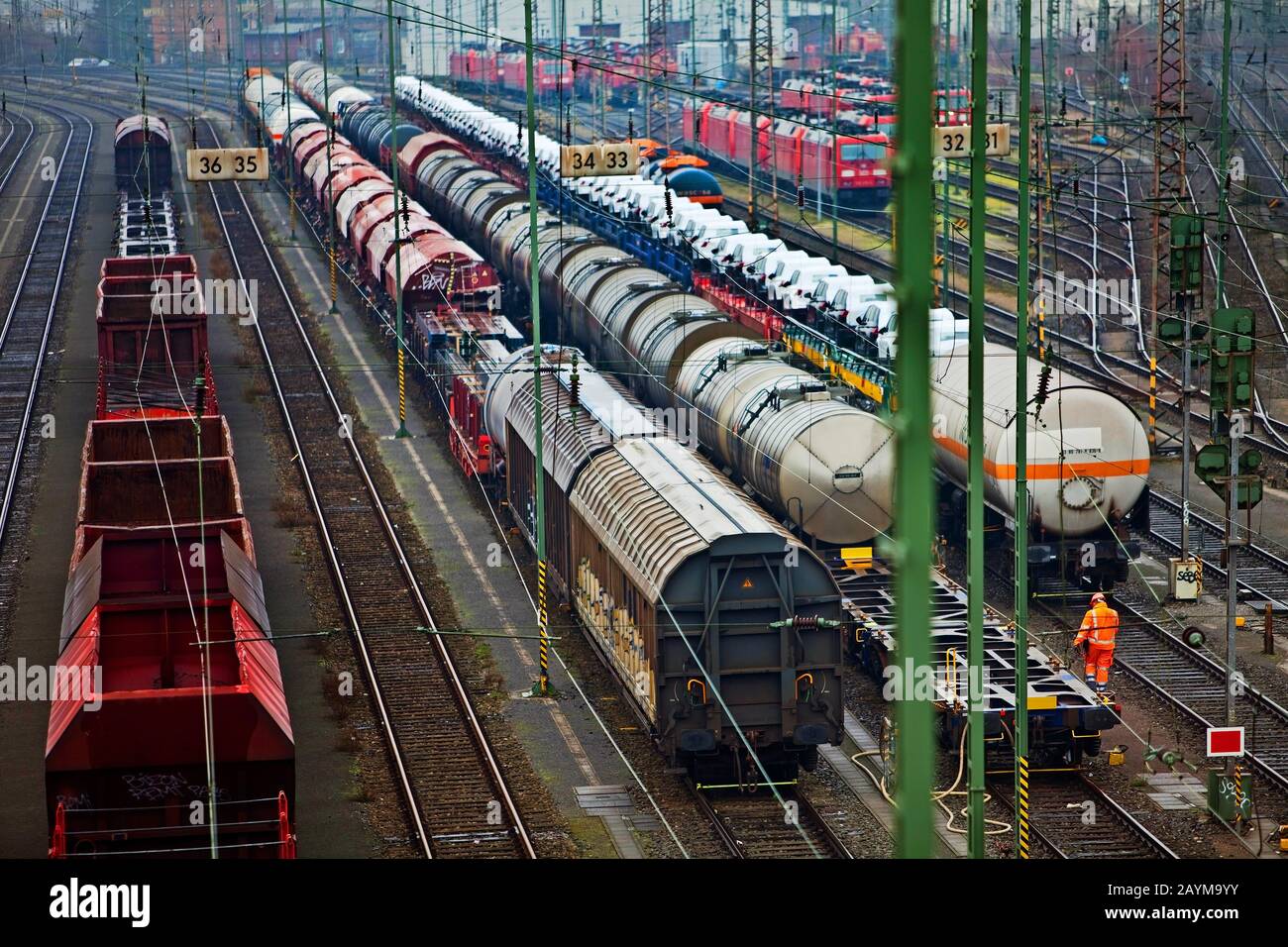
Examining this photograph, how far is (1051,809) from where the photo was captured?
22281 mm

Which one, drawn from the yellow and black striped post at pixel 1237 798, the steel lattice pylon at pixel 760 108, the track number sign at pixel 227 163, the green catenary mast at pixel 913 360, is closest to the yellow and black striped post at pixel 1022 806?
the yellow and black striped post at pixel 1237 798

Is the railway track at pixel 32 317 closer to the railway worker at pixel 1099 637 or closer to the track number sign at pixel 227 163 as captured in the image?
the track number sign at pixel 227 163

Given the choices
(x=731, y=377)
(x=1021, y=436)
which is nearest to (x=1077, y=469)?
(x=731, y=377)

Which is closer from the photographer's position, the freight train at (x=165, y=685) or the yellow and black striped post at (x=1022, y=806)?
the freight train at (x=165, y=685)

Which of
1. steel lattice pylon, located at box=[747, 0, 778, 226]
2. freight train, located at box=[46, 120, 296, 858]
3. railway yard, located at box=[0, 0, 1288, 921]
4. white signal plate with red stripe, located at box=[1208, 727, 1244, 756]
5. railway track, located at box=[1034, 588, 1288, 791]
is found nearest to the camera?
freight train, located at box=[46, 120, 296, 858]

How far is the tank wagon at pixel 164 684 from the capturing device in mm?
16734

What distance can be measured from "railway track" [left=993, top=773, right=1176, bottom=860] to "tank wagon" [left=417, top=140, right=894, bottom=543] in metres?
5.11

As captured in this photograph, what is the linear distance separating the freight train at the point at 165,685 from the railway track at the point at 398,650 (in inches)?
99.0

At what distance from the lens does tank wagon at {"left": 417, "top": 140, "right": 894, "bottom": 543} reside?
1067 inches

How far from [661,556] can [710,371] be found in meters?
11.3

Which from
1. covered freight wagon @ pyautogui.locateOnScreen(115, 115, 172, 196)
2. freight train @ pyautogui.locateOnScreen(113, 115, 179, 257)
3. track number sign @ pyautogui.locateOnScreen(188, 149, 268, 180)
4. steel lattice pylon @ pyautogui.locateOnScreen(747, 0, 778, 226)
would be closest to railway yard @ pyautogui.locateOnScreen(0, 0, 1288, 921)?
track number sign @ pyautogui.locateOnScreen(188, 149, 268, 180)

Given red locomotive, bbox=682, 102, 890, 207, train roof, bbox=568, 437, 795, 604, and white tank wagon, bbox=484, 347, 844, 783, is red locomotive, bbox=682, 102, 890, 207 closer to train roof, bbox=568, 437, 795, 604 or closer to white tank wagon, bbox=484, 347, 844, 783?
train roof, bbox=568, 437, 795, 604
